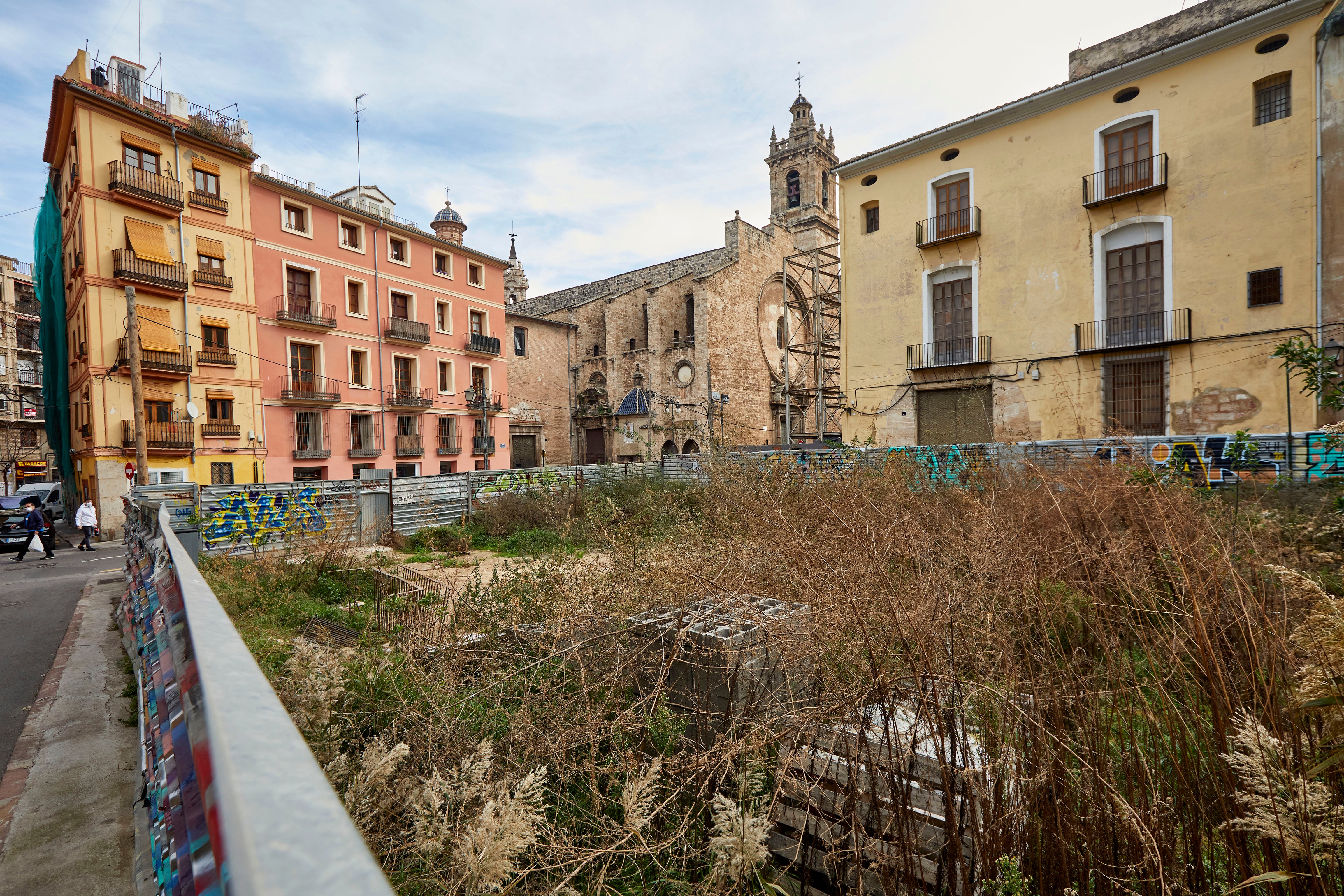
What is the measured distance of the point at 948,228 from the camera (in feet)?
54.6

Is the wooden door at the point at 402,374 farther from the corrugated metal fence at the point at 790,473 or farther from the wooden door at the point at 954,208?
the wooden door at the point at 954,208

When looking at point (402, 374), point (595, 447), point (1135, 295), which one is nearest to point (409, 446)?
point (402, 374)

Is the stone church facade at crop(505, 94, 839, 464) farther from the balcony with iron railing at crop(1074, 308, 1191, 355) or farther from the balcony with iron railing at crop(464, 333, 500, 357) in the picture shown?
the balcony with iron railing at crop(1074, 308, 1191, 355)

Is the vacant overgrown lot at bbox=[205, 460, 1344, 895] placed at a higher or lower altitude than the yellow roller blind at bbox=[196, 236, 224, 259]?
lower

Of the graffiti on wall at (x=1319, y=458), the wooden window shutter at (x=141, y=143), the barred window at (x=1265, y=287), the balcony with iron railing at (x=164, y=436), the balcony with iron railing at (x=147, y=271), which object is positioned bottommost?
the graffiti on wall at (x=1319, y=458)

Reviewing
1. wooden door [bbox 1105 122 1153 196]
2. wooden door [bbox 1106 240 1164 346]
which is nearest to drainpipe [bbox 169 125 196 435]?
wooden door [bbox 1106 240 1164 346]

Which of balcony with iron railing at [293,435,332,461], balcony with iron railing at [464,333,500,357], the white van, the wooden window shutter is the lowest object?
the white van

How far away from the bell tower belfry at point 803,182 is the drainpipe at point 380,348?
19.5 m

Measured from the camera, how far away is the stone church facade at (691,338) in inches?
1132

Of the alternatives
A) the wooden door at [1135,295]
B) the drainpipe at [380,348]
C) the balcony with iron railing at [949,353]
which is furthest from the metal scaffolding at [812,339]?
the drainpipe at [380,348]

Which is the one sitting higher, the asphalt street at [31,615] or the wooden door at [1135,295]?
the wooden door at [1135,295]

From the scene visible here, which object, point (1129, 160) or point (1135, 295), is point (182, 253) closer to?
point (1129, 160)

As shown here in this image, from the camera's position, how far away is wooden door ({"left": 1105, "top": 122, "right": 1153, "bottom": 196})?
1391 cm

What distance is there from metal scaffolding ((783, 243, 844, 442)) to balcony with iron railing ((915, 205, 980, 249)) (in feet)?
37.9
